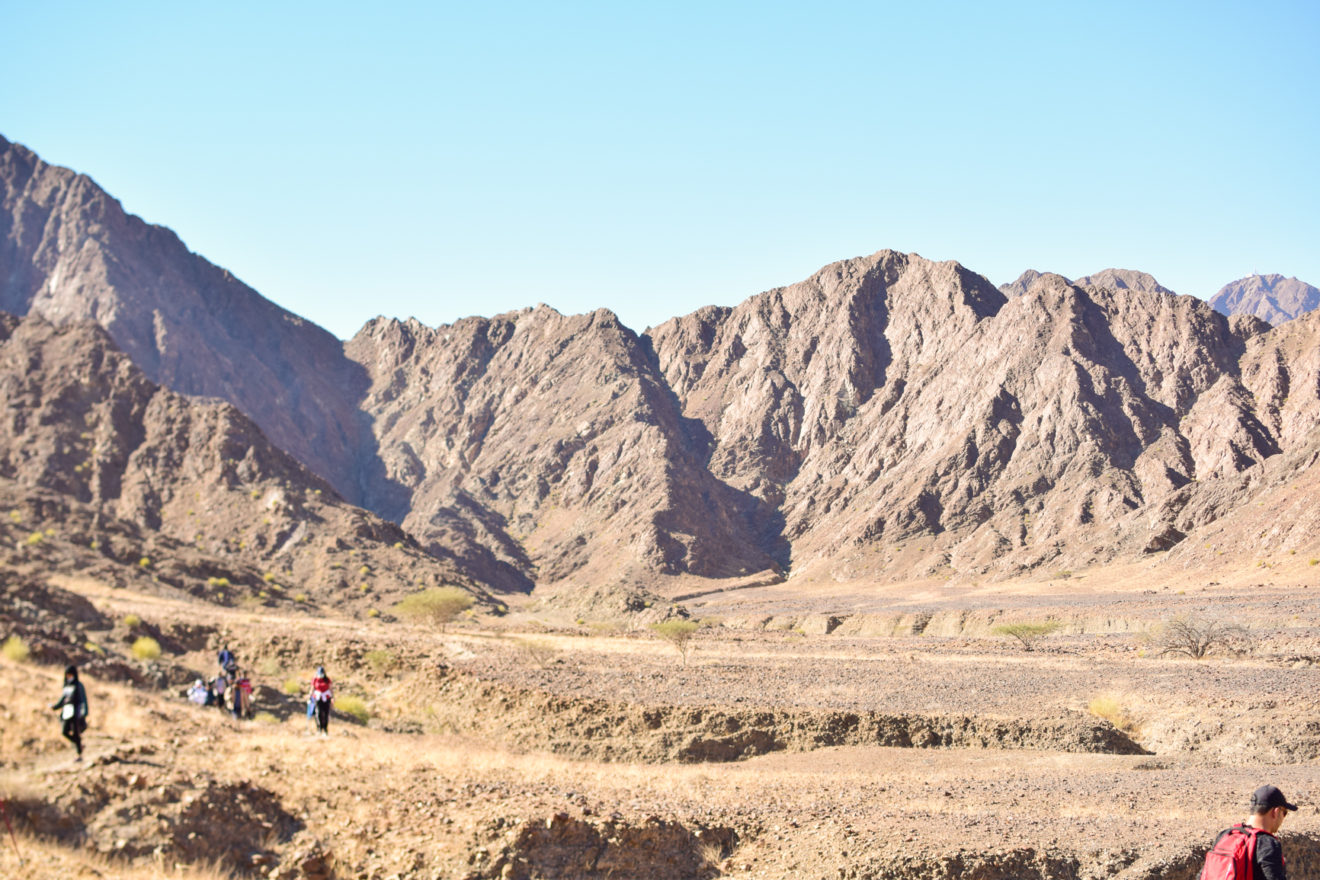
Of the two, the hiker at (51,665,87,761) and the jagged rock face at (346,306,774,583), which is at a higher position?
the jagged rock face at (346,306,774,583)

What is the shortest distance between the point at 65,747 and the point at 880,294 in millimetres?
160958

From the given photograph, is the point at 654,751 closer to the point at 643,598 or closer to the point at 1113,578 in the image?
the point at 643,598

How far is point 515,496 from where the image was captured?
144000mm

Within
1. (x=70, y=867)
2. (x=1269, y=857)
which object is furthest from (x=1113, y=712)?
(x=70, y=867)

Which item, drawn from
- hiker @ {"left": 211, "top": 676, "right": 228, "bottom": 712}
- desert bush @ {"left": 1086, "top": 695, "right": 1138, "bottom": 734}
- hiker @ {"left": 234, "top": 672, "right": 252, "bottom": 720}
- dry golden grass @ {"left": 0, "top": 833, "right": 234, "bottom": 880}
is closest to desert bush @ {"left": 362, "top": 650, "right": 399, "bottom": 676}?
hiker @ {"left": 211, "top": 676, "right": 228, "bottom": 712}

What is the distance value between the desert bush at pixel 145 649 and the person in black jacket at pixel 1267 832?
28.3m

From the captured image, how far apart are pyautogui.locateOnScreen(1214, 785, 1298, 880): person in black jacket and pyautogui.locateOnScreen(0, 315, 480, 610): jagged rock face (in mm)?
63341

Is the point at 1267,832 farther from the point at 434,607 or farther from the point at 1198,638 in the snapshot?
the point at 434,607

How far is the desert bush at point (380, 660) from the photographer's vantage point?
106 ft

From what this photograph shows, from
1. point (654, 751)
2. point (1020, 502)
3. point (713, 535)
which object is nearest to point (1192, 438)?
point (1020, 502)

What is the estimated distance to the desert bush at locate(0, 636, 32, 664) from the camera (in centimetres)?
2030

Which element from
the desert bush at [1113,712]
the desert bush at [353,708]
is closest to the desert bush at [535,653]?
the desert bush at [353,708]

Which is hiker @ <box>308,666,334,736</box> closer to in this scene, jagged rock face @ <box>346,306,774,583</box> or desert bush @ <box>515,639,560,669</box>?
desert bush @ <box>515,639,560,669</box>

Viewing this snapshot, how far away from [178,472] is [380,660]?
173 ft
